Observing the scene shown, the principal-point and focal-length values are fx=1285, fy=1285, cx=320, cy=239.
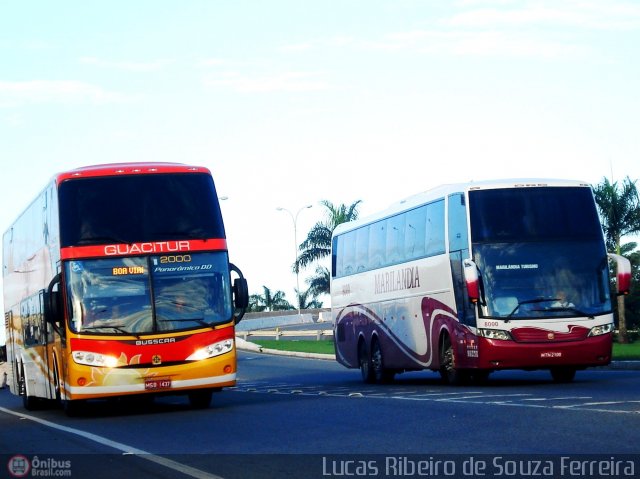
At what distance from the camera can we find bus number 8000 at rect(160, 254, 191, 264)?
20.6 meters

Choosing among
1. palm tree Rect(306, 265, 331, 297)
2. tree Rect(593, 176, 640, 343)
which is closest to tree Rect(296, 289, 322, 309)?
palm tree Rect(306, 265, 331, 297)

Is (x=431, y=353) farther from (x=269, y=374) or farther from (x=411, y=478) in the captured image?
(x=411, y=478)

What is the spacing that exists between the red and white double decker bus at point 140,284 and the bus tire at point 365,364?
937 cm

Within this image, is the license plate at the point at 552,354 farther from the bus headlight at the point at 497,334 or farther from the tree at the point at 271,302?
the tree at the point at 271,302

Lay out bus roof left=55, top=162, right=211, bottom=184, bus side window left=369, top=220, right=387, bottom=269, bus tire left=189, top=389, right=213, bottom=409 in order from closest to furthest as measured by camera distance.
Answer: bus roof left=55, top=162, right=211, bottom=184
bus tire left=189, top=389, right=213, bottom=409
bus side window left=369, top=220, right=387, bottom=269

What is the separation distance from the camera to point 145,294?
67.2 feet

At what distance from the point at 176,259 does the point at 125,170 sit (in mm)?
1766

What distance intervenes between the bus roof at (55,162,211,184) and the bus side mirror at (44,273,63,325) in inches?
71.1

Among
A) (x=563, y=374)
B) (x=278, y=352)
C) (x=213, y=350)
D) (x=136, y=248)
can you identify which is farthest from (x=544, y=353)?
(x=278, y=352)

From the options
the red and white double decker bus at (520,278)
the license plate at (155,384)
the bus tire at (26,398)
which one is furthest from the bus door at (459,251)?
the bus tire at (26,398)

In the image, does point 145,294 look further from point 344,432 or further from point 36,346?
point 344,432

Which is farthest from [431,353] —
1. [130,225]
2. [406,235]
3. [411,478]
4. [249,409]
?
[411,478]

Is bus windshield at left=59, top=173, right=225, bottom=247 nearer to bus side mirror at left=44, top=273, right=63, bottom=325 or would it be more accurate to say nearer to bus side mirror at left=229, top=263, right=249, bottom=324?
bus side mirror at left=229, top=263, right=249, bottom=324

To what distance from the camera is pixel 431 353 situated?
86.1ft
